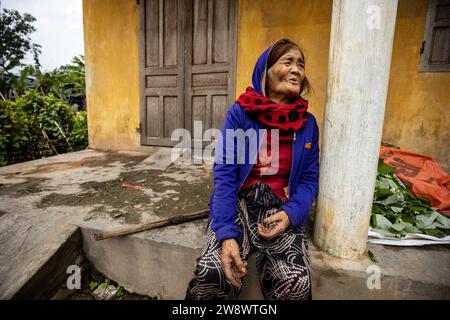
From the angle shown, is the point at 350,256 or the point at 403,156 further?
the point at 403,156

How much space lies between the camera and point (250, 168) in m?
1.50

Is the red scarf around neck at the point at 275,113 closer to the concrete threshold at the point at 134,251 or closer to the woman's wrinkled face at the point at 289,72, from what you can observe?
the woman's wrinkled face at the point at 289,72

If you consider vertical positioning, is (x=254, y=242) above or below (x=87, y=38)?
below

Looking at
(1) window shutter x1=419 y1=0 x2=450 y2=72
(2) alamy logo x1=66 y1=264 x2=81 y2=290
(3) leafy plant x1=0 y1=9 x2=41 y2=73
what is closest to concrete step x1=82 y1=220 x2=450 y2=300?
(2) alamy logo x1=66 y1=264 x2=81 y2=290

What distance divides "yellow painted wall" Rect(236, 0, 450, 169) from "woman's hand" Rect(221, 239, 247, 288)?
3.12 metres

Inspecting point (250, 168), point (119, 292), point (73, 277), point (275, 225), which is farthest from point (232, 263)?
point (73, 277)

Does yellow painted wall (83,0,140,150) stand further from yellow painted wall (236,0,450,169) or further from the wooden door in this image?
yellow painted wall (236,0,450,169)

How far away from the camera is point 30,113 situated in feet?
17.6

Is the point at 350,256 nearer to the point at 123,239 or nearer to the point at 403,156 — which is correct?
the point at 123,239

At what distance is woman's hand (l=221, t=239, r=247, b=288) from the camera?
4.23 feet

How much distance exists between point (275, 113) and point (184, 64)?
11.1 feet

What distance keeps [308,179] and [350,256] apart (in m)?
0.57

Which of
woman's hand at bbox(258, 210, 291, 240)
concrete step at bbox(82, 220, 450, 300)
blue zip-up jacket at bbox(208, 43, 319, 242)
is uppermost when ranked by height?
blue zip-up jacket at bbox(208, 43, 319, 242)
